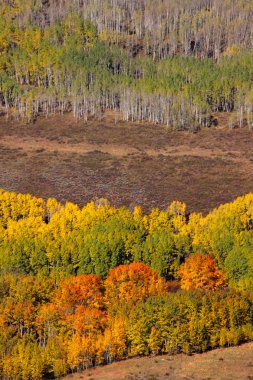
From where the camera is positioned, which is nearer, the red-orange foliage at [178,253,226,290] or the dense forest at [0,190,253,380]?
the dense forest at [0,190,253,380]

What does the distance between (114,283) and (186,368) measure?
25.0 meters

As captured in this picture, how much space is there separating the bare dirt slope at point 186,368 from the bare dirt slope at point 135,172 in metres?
62.7

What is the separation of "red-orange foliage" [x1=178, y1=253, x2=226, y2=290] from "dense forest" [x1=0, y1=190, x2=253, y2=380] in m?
0.19

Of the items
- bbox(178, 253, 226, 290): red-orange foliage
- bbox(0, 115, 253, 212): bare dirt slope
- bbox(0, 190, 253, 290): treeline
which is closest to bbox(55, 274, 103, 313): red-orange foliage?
bbox(0, 190, 253, 290): treeline

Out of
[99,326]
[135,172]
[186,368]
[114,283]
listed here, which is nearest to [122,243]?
[114,283]

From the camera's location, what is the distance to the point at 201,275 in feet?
374

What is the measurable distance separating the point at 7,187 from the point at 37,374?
87.3m

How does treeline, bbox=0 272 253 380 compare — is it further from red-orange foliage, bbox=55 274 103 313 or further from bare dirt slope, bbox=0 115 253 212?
bare dirt slope, bbox=0 115 253 212

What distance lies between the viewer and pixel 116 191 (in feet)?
553

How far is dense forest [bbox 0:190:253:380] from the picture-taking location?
95125 mm

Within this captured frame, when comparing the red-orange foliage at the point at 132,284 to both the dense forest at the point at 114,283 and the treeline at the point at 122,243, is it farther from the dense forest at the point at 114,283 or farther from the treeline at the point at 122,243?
the treeline at the point at 122,243

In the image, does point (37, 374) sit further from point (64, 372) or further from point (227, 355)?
point (227, 355)

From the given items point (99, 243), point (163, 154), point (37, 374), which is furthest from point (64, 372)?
Result: point (163, 154)

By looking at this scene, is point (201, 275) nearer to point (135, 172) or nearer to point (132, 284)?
point (132, 284)
